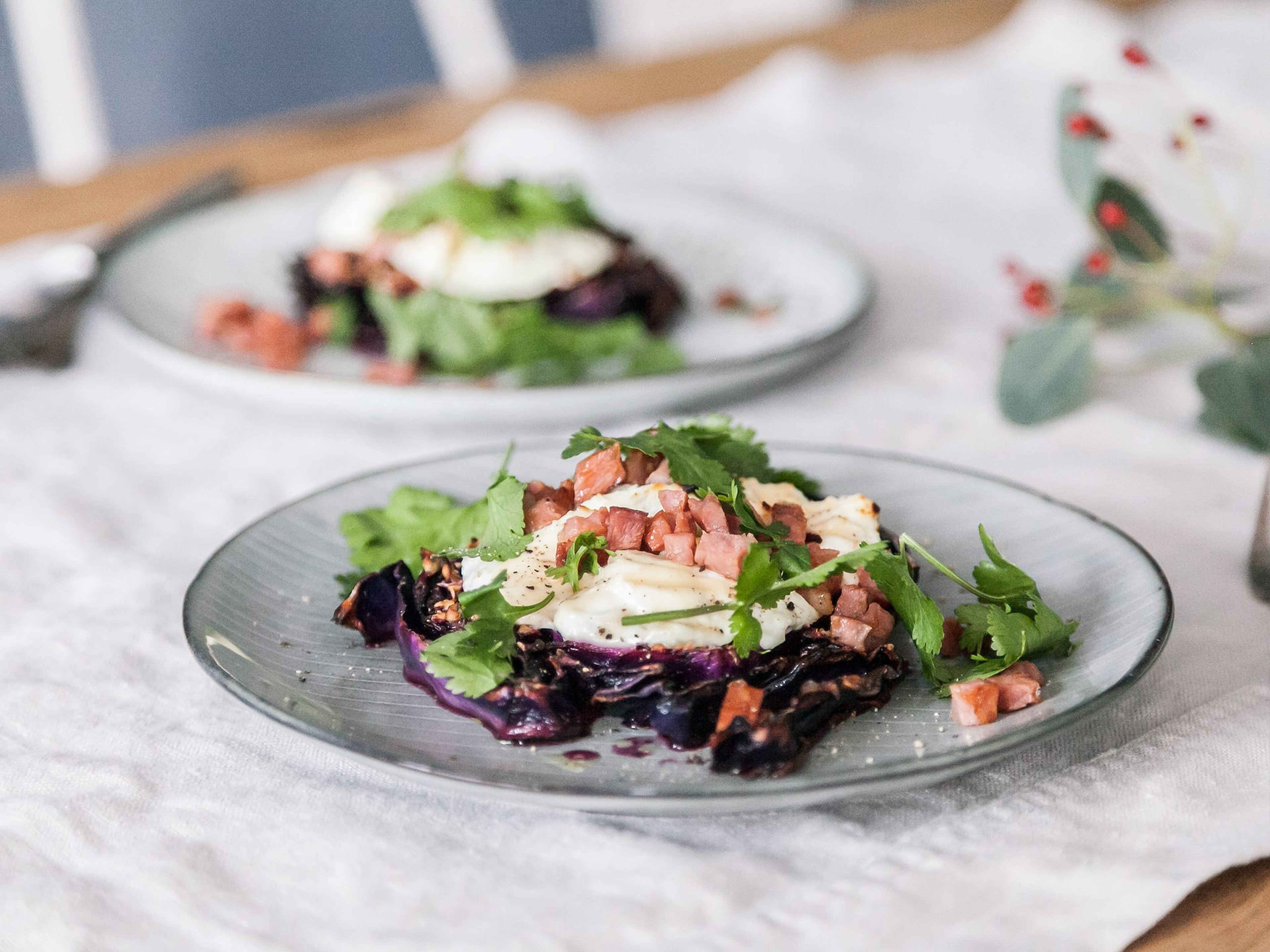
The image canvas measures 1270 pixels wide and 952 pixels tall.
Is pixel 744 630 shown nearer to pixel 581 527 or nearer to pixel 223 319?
pixel 581 527

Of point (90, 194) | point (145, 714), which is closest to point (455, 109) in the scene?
point (90, 194)

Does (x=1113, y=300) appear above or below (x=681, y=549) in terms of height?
below

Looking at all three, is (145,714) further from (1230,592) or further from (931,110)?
(931,110)

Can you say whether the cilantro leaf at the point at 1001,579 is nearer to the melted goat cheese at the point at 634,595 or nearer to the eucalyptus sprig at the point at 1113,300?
the melted goat cheese at the point at 634,595

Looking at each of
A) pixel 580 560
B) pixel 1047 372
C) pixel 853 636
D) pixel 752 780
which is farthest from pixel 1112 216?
pixel 752 780

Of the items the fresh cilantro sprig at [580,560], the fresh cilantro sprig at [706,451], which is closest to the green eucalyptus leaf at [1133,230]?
the fresh cilantro sprig at [706,451]

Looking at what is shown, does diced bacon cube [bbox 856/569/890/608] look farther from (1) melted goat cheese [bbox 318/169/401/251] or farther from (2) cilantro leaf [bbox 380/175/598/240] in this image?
(1) melted goat cheese [bbox 318/169/401/251]
